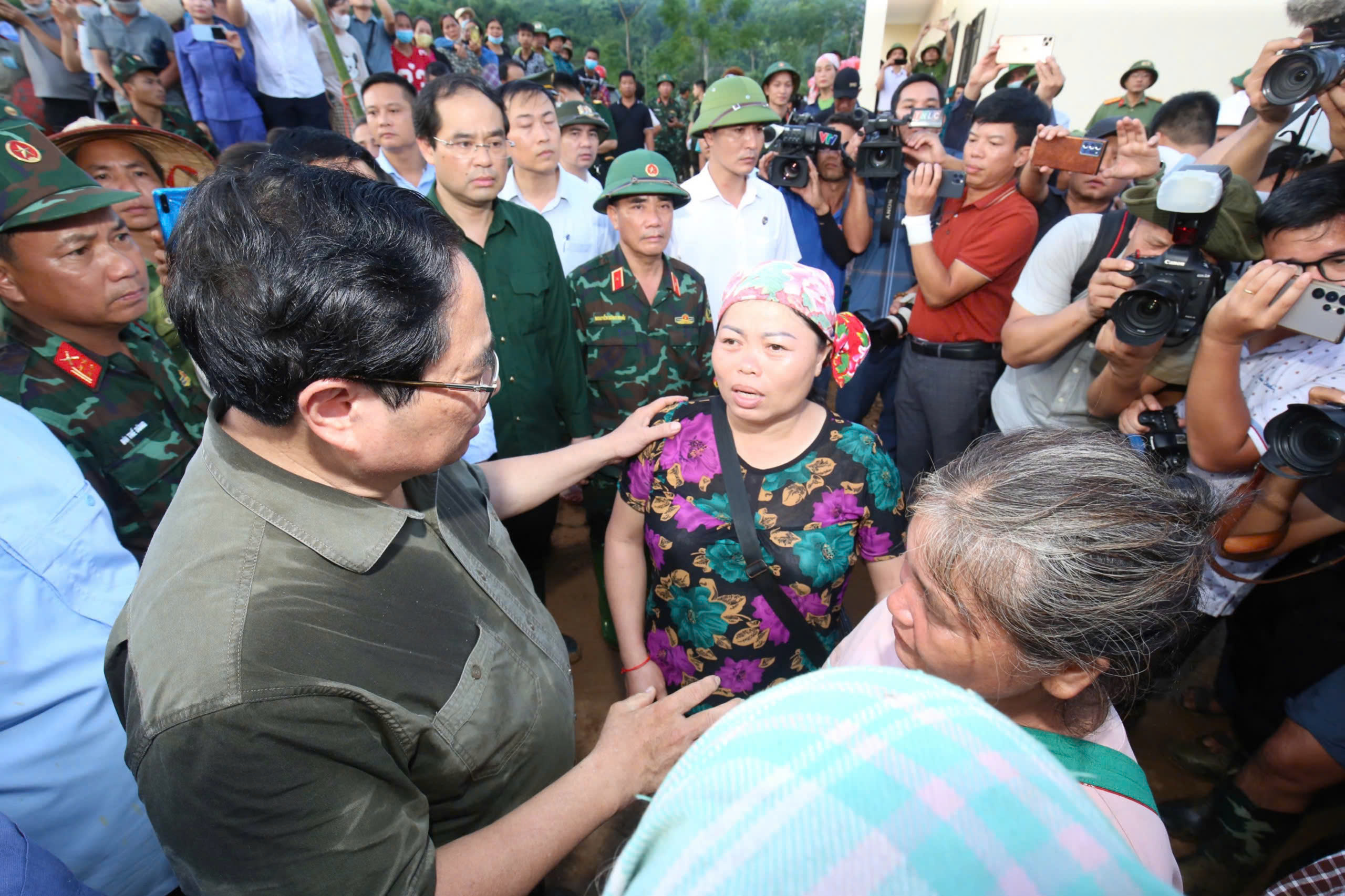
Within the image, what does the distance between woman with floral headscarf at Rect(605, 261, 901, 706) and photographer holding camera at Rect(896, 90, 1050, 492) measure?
164cm

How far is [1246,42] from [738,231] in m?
11.7

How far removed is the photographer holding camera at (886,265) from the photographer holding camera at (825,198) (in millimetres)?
117

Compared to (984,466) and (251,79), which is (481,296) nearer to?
(984,466)

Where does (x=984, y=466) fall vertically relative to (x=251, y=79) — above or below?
below

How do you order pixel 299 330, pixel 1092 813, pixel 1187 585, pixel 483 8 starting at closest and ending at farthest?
pixel 1092 813, pixel 299 330, pixel 1187 585, pixel 483 8

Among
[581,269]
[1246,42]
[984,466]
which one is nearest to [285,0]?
[581,269]

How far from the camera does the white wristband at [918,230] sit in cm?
334

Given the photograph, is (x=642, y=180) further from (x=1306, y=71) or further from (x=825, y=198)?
(x=1306, y=71)

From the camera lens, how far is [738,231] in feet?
12.9

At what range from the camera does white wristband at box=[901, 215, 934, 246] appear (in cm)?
334

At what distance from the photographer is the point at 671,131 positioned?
12.7 meters

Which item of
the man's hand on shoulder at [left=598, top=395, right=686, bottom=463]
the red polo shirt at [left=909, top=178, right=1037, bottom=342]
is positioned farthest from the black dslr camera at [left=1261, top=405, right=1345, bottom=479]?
the man's hand on shoulder at [left=598, top=395, right=686, bottom=463]

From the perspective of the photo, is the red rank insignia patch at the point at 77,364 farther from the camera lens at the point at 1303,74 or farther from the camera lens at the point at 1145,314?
the camera lens at the point at 1303,74

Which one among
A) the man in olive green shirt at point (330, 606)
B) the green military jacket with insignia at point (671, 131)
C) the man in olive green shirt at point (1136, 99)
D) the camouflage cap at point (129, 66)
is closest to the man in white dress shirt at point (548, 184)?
the man in olive green shirt at point (330, 606)
